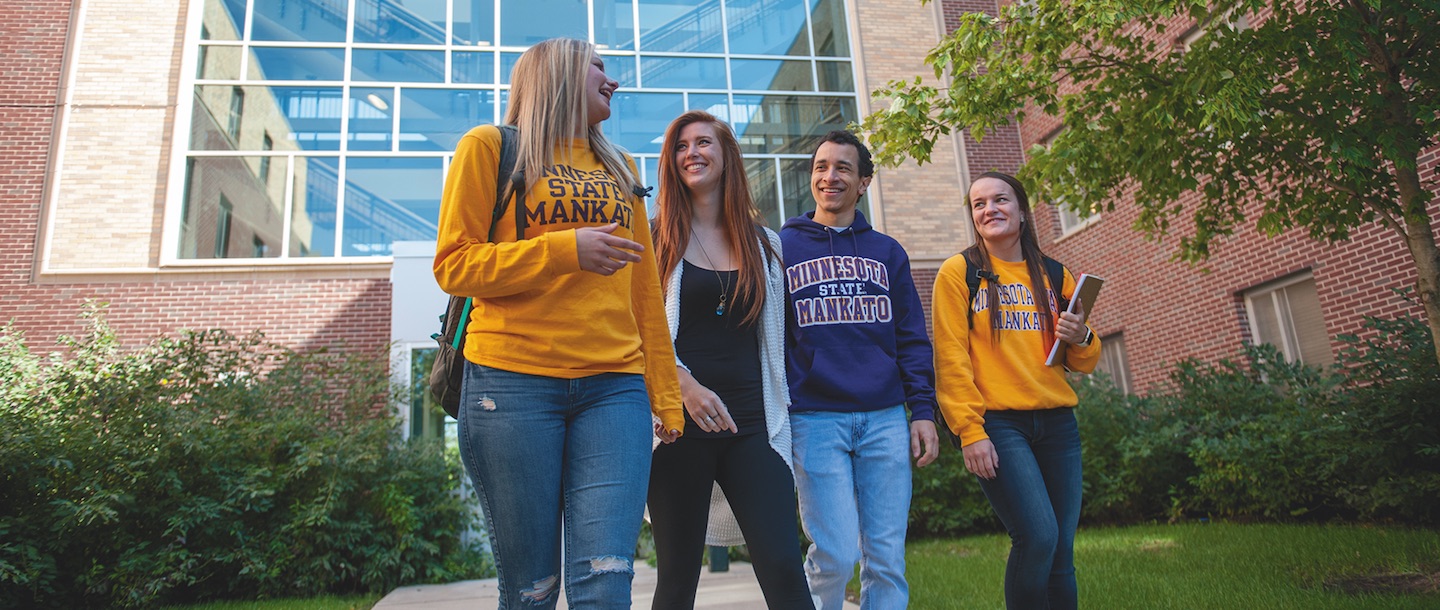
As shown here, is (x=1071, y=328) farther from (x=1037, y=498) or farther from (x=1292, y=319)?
(x=1292, y=319)

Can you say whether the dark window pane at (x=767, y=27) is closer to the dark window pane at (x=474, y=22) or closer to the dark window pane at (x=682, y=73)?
the dark window pane at (x=682, y=73)

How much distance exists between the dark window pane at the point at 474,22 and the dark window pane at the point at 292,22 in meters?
1.71

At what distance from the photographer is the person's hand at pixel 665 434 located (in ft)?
8.20

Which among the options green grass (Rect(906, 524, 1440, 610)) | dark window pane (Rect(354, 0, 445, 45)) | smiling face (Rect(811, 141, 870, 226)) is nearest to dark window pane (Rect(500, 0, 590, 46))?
dark window pane (Rect(354, 0, 445, 45))

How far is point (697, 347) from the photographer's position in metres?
2.86

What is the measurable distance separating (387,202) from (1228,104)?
35.9 ft

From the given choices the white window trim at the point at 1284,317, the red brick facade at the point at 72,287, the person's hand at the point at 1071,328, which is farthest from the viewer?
the red brick facade at the point at 72,287

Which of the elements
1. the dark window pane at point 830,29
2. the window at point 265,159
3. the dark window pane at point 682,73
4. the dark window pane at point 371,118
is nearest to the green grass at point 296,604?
the window at point 265,159

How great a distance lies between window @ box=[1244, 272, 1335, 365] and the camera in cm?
1059

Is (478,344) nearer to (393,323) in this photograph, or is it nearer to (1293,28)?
(1293,28)

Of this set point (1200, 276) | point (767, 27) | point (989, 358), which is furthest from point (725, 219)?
point (767, 27)

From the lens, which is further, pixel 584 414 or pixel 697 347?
pixel 697 347

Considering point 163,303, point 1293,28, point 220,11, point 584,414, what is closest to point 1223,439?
point 1293,28

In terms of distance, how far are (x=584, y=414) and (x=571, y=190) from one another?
59 cm
